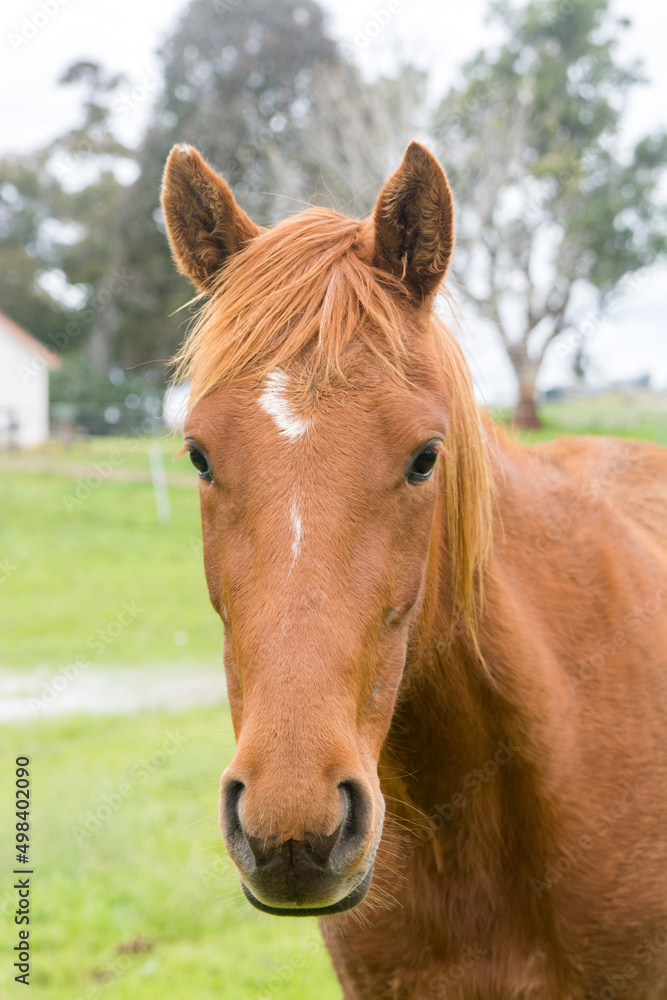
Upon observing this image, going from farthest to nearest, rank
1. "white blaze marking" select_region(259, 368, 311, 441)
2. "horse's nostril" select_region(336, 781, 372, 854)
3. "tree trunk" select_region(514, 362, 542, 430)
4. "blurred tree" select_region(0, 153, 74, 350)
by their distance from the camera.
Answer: "blurred tree" select_region(0, 153, 74, 350) < "tree trunk" select_region(514, 362, 542, 430) < "white blaze marking" select_region(259, 368, 311, 441) < "horse's nostril" select_region(336, 781, 372, 854)

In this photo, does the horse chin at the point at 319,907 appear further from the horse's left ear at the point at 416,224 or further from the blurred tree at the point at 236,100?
the blurred tree at the point at 236,100

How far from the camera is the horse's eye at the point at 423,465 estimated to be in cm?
193

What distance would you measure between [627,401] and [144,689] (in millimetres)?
25694

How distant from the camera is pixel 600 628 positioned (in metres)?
2.61

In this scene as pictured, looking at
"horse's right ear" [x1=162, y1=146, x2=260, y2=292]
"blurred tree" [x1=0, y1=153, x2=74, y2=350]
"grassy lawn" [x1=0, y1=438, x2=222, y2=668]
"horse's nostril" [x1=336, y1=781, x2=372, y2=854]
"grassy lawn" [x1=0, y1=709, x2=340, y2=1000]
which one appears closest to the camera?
"horse's nostril" [x1=336, y1=781, x2=372, y2=854]

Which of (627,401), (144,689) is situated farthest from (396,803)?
(627,401)

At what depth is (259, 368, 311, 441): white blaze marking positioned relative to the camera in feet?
6.02

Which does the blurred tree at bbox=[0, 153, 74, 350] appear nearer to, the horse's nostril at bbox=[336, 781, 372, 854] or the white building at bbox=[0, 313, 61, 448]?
the white building at bbox=[0, 313, 61, 448]


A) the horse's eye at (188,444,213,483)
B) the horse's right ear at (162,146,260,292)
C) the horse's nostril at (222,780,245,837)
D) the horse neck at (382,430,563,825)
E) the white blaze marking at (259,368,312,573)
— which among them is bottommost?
the horse neck at (382,430,563,825)

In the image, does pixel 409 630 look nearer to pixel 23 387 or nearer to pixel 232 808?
pixel 232 808

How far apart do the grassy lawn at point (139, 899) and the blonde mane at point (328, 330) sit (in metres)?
1.48

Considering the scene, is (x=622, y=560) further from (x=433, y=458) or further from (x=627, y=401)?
(x=627, y=401)

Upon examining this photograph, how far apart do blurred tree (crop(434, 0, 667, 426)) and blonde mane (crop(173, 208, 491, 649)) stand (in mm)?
16544

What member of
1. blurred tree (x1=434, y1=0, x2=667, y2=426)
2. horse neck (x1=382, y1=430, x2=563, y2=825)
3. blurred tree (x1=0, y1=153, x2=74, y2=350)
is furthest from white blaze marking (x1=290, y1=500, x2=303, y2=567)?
blurred tree (x1=0, y1=153, x2=74, y2=350)
